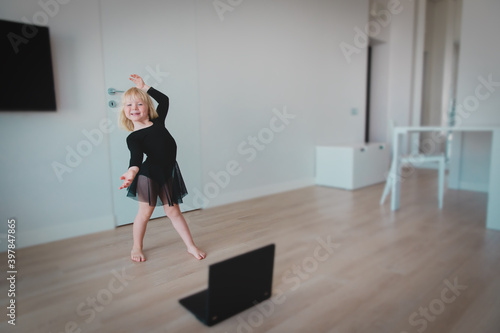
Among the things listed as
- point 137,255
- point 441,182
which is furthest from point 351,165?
point 137,255

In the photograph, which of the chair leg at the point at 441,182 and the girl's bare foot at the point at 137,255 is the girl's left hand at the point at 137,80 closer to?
the girl's bare foot at the point at 137,255

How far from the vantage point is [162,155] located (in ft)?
1.54

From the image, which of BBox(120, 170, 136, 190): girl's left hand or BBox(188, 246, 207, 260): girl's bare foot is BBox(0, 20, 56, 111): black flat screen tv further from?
BBox(188, 246, 207, 260): girl's bare foot

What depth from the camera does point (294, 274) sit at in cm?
84

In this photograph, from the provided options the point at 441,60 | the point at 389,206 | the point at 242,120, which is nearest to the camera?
the point at 242,120

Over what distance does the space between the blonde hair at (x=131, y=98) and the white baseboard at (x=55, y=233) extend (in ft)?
0.57

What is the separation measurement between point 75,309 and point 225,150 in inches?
17.0

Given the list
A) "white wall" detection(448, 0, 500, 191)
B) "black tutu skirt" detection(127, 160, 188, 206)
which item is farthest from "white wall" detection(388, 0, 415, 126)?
"black tutu skirt" detection(127, 160, 188, 206)

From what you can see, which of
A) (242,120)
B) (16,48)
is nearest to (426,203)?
(242,120)

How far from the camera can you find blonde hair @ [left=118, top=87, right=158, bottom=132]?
0.45 meters

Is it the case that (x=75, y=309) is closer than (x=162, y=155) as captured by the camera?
No

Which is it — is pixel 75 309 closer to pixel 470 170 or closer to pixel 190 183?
pixel 190 183

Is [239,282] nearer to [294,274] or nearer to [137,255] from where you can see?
[137,255]

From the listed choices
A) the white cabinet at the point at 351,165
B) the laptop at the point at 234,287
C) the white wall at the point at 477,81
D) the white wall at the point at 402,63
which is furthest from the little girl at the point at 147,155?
the white wall at the point at 402,63
